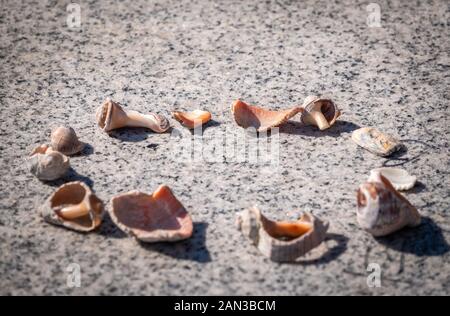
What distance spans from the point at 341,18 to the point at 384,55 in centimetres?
35

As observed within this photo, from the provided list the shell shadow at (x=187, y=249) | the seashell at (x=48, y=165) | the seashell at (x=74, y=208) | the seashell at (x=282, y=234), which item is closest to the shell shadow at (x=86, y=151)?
the seashell at (x=48, y=165)

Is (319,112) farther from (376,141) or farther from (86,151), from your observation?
(86,151)

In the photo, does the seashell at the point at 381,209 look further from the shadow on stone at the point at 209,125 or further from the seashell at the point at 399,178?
the shadow on stone at the point at 209,125

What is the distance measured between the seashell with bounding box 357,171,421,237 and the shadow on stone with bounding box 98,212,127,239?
0.66 metres

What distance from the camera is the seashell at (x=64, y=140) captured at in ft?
6.13

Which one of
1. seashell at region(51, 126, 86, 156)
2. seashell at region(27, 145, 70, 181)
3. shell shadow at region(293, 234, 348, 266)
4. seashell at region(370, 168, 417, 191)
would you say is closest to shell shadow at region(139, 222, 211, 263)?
shell shadow at region(293, 234, 348, 266)

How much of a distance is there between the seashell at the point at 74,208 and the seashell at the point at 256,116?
63 cm

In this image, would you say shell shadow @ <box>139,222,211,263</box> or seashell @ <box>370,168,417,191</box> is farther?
seashell @ <box>370,168,417,191</box>

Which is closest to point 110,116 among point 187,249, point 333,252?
point 187,249

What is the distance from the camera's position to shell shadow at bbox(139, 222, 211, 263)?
5.10 feet

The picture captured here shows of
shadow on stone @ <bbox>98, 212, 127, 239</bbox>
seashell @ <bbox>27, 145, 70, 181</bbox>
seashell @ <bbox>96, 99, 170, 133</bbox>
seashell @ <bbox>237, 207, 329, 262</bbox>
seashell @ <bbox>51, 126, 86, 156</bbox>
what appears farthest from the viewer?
seashell @ <bbox>96, 99, 170, 133</bbox>

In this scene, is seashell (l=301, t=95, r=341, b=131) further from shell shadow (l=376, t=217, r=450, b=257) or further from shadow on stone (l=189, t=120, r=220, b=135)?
shell shadow (l=376, t=217, r=450, b=257)

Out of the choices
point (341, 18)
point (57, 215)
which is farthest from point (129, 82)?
point (341, 18)

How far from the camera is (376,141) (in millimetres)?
1924
